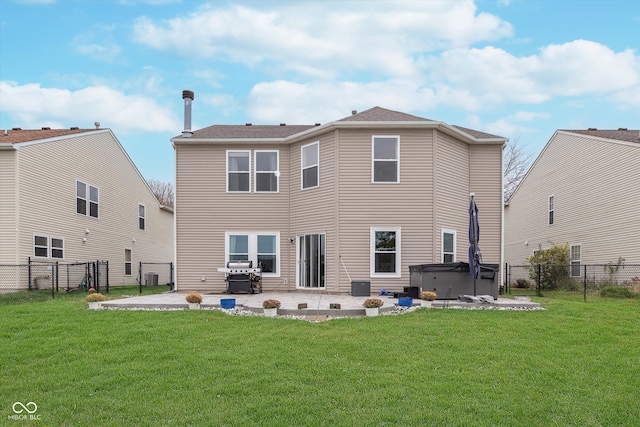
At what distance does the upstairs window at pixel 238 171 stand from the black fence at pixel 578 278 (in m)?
8.84

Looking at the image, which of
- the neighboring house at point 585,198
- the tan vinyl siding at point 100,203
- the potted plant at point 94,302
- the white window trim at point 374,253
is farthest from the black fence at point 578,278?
the tan vinyl siding at point 100,203

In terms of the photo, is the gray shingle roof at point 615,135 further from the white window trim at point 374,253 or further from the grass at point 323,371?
the grass at point 323,371

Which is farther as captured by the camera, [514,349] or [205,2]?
[205,2]

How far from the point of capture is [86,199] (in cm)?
1878

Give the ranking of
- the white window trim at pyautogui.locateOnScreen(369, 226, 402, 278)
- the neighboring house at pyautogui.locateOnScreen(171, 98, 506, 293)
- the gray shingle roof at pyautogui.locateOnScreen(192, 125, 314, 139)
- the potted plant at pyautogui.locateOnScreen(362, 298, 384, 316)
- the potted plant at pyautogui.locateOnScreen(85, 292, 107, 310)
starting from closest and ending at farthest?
the potted plant at pyautogui.locateOnScreen(362, 298, 384, 316) < the potted plant at pyautogui.locateOnScreen(85, 292, 107, 310) < the white window trim at pyautogui.locateOnScreen(369, 226, 402, 278) < the neighboring house at pyautogui.locateOnScreen(171, 98, 506, 293) < the gray shingle roof at pyautogui.locateOnScreen(192, 125, 314, 139)

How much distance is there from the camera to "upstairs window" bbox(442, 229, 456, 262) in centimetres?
1410

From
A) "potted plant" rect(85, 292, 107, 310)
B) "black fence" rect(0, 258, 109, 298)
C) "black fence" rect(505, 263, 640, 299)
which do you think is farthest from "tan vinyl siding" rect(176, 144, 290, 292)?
"black fence" rect(505, 263, 640, 299)

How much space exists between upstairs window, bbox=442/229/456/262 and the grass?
545 centimetres

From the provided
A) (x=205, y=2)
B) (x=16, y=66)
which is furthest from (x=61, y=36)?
(x=205, y=2)

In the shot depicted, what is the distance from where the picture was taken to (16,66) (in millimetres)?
16500

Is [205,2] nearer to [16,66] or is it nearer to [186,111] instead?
[186,111]

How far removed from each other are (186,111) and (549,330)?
1236cm

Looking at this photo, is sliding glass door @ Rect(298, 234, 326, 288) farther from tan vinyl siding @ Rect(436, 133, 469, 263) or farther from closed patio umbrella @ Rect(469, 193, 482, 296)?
closed patio umbrella @ Rect(469, 193, 482, 296)

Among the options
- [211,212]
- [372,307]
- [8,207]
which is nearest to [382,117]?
[211,212]
